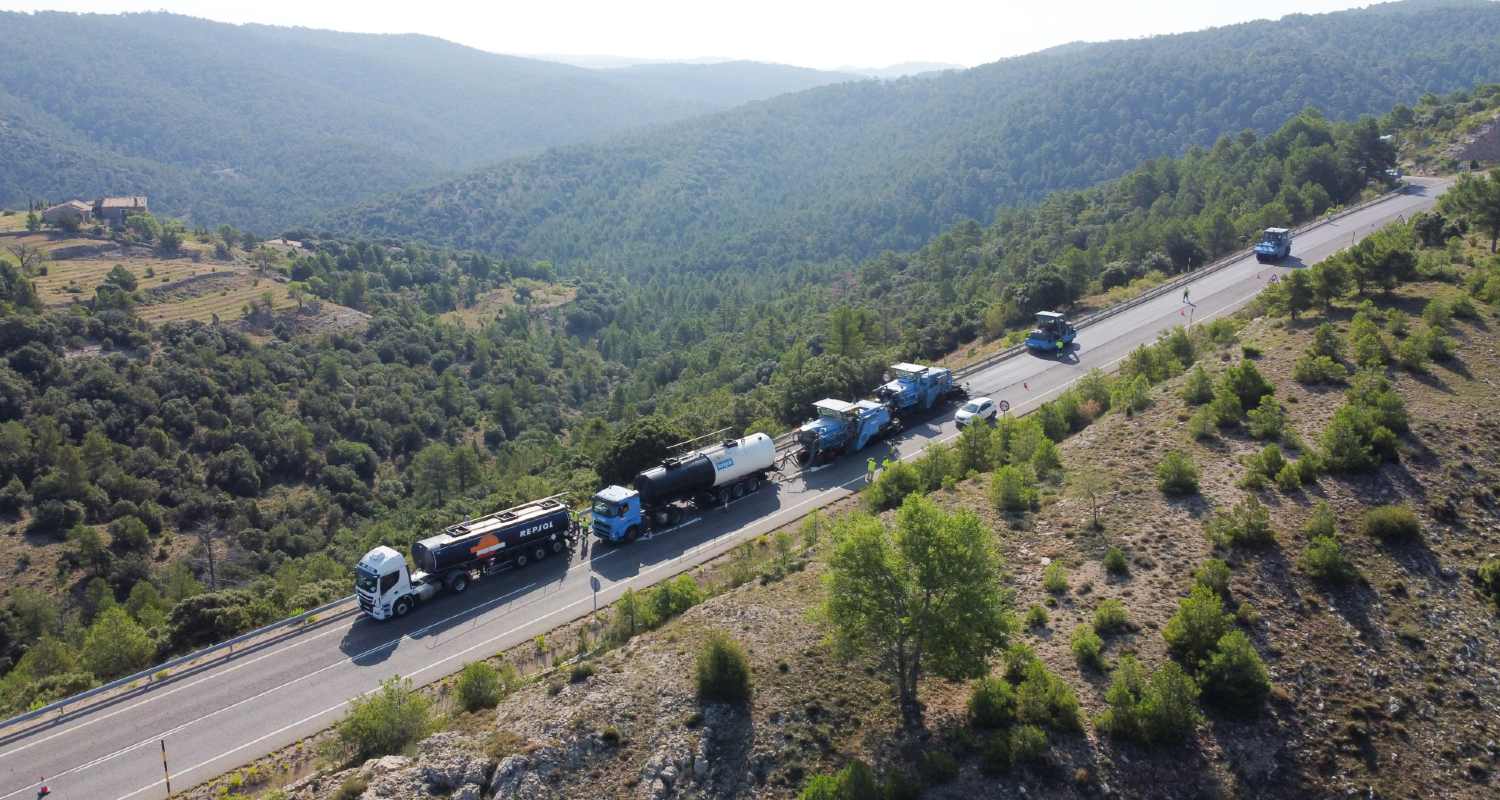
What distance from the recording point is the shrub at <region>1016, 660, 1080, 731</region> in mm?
19922

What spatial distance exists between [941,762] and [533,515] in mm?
18949

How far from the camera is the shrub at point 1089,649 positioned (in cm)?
2181

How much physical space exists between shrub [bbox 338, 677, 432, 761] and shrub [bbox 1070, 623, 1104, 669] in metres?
16.9

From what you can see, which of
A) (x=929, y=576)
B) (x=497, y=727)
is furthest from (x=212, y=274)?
(x=929, y=576)

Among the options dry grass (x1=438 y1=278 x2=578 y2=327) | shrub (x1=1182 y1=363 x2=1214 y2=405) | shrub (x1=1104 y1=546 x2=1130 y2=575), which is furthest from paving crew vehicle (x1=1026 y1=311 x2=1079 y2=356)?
dry grass (x1=438 y1=278 x2=578 y2=327)

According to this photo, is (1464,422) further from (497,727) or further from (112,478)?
(112,478)

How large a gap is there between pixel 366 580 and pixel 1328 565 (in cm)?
3026

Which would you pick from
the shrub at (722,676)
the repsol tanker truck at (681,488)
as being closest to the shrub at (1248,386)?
the repsol tanker truck at (681,488)

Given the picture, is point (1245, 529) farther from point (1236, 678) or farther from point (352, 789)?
point (352, 789)

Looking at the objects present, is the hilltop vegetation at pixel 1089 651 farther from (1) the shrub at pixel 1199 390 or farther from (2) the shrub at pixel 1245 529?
(1) the shrub at pixel 1199 390

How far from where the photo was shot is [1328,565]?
2391 centimetres

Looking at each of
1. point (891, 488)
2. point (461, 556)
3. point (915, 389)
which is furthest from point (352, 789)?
point (915, 389)

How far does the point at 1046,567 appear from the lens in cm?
2639

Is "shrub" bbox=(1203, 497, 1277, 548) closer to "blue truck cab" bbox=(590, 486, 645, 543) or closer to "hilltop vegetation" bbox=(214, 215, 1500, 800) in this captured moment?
"hilltop vegetation" bbox=(214, 215, 1500, 800)
